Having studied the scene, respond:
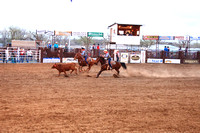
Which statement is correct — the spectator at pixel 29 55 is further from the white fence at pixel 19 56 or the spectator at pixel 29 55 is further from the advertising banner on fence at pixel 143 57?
the advertising banner on fence at pixel 143 57

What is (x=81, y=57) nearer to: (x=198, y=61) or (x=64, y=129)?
(x=64, y=129)

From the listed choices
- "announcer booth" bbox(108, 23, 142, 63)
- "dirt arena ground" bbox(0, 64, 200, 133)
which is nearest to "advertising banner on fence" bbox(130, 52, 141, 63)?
"announcer booth" bbox(108, 23, 142, 63)

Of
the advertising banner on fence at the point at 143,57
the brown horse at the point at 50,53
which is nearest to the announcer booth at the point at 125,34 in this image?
the advertising banner on fence at the point at 143,57

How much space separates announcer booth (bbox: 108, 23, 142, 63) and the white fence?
11322 millimetres

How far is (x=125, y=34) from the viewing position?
2930cm

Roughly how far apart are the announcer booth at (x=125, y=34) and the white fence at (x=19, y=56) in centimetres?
1132

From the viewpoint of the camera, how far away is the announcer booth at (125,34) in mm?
28703

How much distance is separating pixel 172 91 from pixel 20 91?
6095 millimetres

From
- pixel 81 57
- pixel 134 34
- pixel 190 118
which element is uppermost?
pixel 134 34

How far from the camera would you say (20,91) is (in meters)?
8.02

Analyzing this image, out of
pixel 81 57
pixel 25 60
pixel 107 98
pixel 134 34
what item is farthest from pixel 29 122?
pixel 134 34

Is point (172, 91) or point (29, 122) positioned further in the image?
point (172, 91)

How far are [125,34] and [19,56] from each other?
14.7m

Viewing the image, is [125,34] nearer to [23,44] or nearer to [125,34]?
[125,34]
